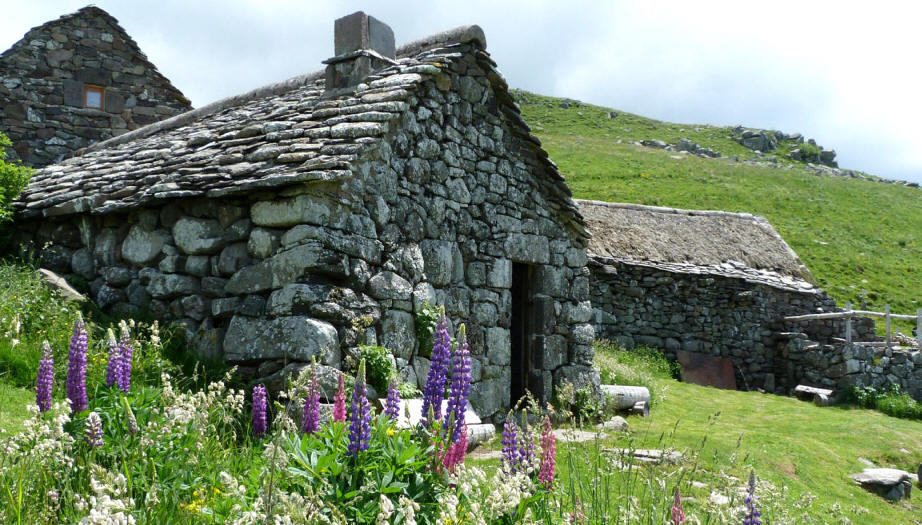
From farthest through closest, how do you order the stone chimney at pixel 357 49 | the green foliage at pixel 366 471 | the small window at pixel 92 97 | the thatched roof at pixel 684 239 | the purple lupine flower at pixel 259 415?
the thatched roof at pixel 684 239
the small window at pixel 92 97
the stone chimney at pixel 357 49
the purple lupine flower at pixel 259 415
the green foliage at pixel 366 471

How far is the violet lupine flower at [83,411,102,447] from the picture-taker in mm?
3520

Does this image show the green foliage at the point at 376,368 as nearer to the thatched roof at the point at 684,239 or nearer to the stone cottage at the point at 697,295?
the stone cottage at the point at 697,295

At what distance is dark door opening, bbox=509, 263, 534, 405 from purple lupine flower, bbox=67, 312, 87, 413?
7.24 meters

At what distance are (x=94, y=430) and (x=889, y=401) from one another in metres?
17.6

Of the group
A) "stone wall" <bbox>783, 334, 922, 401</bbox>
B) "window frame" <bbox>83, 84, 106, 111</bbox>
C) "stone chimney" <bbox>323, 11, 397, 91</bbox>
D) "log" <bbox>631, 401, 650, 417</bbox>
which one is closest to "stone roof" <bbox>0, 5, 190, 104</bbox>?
"window frame" <bbox>83, 84, 106, 111</bbox>

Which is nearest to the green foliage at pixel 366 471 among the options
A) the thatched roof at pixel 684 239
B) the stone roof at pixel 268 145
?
the stone roof at pixel 268 145

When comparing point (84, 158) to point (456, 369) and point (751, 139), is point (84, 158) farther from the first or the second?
point (751, 139)

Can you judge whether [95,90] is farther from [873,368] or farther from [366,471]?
[873,368]

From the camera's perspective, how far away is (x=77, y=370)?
12.8 feet

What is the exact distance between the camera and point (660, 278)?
1903 centimetres

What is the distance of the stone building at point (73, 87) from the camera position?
45.4 feet

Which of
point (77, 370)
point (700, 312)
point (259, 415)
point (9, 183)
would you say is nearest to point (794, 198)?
point (700, 312)

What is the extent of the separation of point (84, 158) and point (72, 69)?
3946 millimetres

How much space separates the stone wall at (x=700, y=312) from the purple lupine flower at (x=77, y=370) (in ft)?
49.2
